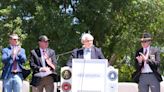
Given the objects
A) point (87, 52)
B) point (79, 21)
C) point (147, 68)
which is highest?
point (79, 21)

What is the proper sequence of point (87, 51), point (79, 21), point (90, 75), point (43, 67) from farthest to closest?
point (79, 21) → point (43, 67) → point (87, 51) → point (90, 75)

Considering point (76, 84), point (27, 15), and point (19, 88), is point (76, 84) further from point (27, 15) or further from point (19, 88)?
point (27, 15)

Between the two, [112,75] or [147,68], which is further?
[147,68]

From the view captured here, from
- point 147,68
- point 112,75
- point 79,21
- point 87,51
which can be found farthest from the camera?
point 79,21

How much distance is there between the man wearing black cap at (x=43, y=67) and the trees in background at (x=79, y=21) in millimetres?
10214

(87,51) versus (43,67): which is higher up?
(87,51)

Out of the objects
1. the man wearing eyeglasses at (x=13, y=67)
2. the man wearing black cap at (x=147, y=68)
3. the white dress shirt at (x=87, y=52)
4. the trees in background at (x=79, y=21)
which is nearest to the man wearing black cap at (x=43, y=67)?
the man wearing eyeglasses at (x=13, y=67)

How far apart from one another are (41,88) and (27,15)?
40.9 feet

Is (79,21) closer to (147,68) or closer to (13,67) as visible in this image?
(13,67)

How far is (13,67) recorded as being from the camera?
28.7ft

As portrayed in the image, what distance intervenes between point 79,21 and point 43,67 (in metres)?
12.3

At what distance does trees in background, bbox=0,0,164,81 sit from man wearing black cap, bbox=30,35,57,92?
10214 millimetres

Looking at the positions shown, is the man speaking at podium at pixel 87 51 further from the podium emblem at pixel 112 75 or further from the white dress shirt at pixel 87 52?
the podium emblem at pixel 112 75

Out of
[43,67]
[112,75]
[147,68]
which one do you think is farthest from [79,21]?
[112,75]
